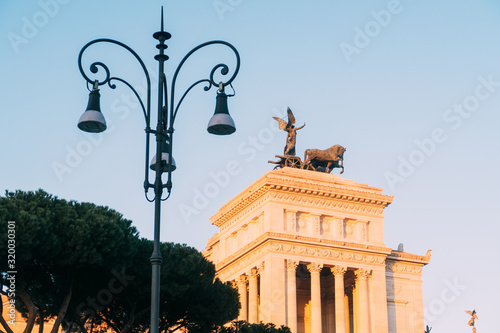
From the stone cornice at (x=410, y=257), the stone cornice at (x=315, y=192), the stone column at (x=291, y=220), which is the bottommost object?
the stone cornice at (x=410, y=257)

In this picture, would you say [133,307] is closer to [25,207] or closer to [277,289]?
[25,207]

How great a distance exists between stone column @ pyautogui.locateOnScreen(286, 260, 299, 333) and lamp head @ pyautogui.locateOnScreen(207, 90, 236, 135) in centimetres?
3610

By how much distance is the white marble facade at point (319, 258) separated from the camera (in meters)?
51.7

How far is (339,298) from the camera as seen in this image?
5275 centimetres

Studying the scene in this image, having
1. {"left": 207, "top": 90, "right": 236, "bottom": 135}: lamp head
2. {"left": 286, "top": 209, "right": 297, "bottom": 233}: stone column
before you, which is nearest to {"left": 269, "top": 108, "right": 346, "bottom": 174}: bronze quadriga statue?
{"left": 286, "top": 209, "right": 297, "bottom": 233}: stone column

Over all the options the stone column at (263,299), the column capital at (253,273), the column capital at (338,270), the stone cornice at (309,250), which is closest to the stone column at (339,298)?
the column capital at (338,270)

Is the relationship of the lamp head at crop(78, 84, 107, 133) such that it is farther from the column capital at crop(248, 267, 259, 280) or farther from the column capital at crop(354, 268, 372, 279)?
the column capital at crop(354, 268, 372, 279)

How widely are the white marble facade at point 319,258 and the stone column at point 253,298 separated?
71 millimetres

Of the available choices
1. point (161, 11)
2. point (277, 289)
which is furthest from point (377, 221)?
point (161, 11)

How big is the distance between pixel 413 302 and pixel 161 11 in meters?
45.9

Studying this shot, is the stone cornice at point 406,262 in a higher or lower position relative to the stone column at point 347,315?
higher

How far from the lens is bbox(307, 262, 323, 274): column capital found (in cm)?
5239

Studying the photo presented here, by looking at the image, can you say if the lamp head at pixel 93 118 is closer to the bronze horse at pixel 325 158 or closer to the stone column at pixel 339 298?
the stone column at pixel 339 298

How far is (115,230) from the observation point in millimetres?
31016
